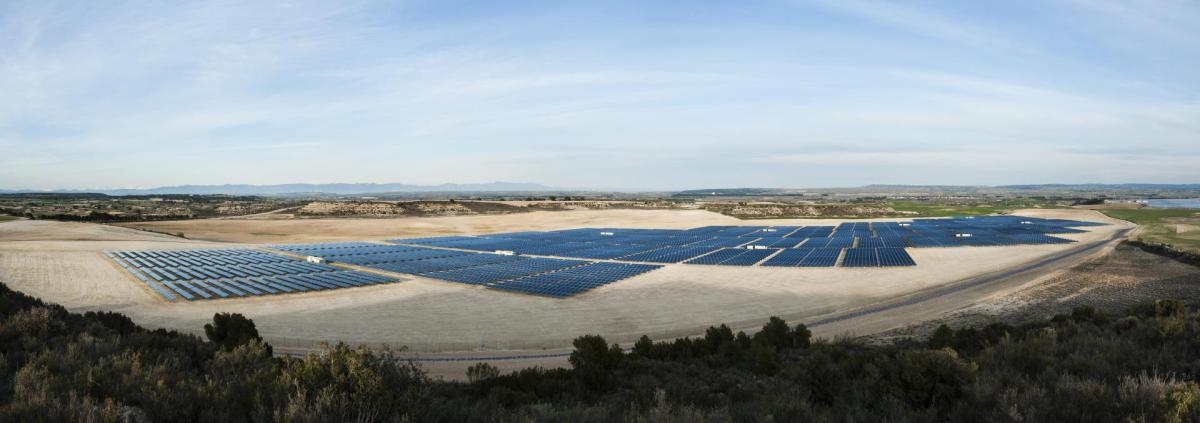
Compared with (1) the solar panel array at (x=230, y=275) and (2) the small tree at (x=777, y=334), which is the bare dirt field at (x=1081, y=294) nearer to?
(2) the small tree at (x=777, y=334)

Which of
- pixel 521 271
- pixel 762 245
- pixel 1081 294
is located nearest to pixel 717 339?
pixel 521 271

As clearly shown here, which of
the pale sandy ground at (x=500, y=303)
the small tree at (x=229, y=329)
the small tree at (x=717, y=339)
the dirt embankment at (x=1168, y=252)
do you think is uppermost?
the small tree at (x=229, y=329)

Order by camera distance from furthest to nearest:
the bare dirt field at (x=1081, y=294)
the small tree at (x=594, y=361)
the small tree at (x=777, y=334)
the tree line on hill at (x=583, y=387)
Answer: the bare dirt field at (x=1081, y=294)
the small tree at (x=777, y=334)
the small tree at (x=594, y=361)
the tree line on hill at (x=583, y=387)

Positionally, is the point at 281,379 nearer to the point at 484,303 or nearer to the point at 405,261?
the point at 484,303

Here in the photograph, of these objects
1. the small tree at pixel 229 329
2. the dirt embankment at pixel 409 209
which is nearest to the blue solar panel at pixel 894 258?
the small tree at pixel 229 329

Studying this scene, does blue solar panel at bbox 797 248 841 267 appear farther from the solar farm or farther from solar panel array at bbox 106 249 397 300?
solar panel array at bbox 106 249 397 300

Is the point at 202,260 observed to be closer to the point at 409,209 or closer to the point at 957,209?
the point at 409,209
